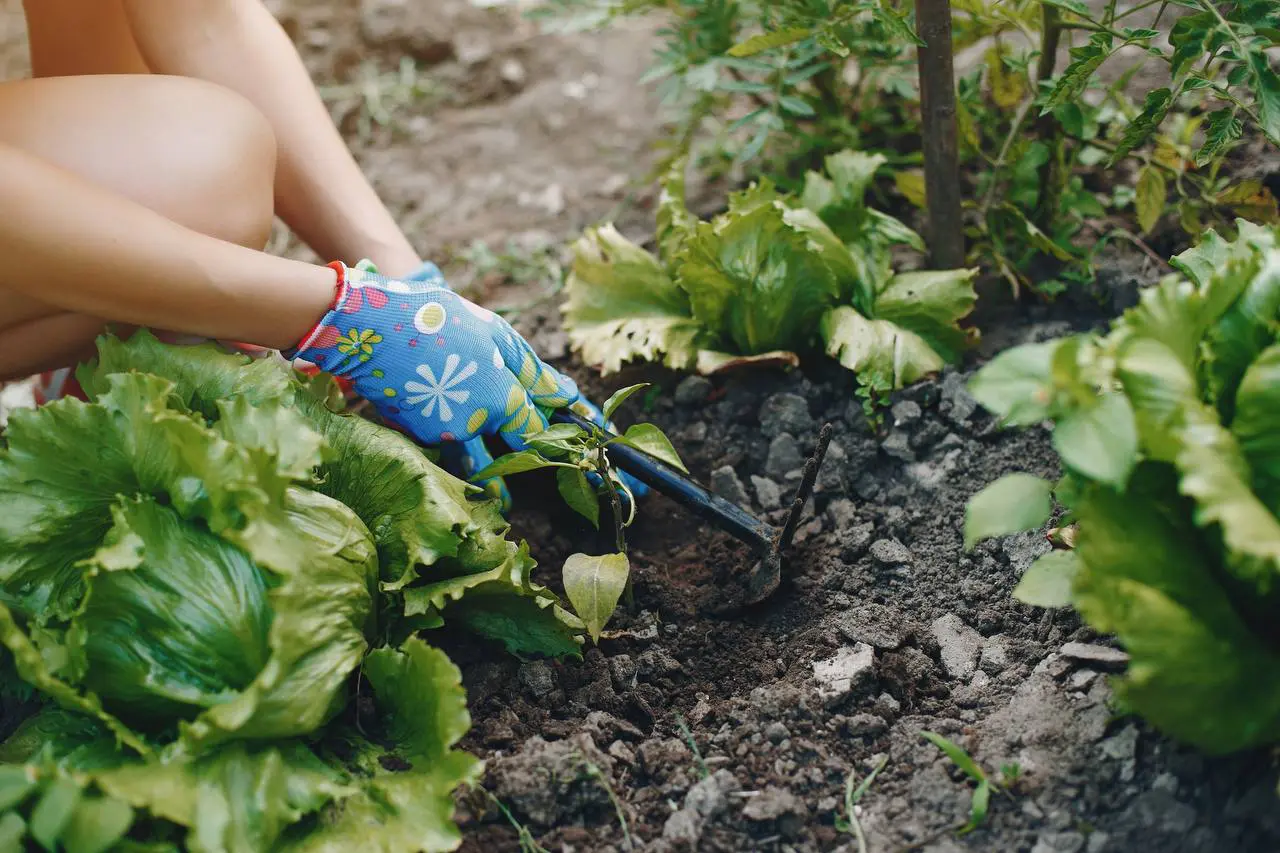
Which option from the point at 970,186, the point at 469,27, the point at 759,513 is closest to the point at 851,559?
the point at 759,513

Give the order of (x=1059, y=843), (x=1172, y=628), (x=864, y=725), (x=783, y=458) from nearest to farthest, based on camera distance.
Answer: (x=1172, y=628) < (x=1059, y=843) < (x=864, y=725) < (x=783, y=458)

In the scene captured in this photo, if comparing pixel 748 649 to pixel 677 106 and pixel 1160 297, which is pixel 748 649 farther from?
pixel 677 106

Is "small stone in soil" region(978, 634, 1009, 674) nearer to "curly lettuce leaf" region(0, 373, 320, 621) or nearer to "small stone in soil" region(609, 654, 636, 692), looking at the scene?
"small stone in soil" region(609, 654, 636, 692)

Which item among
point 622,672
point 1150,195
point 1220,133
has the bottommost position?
point 622,672

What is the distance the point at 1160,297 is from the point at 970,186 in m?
1.21

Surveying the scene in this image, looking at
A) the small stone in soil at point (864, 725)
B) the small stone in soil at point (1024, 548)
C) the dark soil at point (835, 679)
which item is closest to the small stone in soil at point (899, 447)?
the dark soil at point (835, 679)

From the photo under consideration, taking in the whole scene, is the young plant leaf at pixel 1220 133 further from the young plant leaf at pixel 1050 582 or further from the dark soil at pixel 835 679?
the young plant leaf at pixel 1050 582

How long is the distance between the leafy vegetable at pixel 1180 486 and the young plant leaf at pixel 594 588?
0.60 meters

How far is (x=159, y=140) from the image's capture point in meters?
1.76

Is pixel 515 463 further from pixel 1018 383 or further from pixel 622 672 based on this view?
pixel 1018 383

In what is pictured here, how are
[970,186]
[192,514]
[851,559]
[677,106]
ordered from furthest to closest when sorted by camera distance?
[677,106] → [970,186] → [851,559] → [192,514]

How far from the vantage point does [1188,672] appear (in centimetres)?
114

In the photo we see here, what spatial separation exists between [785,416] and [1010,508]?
0.84m

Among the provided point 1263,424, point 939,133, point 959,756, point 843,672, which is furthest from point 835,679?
point 939,133
